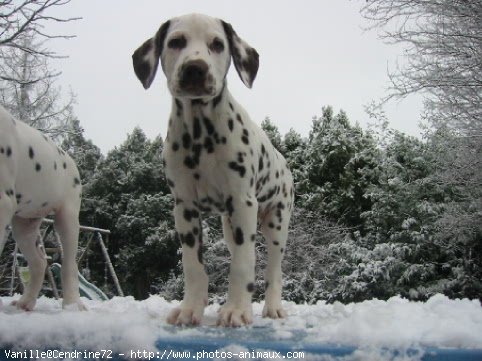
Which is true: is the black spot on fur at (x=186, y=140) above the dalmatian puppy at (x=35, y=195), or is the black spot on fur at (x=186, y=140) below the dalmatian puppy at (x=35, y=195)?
→ above

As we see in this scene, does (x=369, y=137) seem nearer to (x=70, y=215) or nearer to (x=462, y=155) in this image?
(x=462, y=155)

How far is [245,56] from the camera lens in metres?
2.64

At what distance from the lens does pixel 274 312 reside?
9.79 ft

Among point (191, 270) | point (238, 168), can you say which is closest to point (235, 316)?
point (191, 270)

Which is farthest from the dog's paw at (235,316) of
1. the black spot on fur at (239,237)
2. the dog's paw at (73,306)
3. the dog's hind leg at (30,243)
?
the dog's hind leg at (30,243)

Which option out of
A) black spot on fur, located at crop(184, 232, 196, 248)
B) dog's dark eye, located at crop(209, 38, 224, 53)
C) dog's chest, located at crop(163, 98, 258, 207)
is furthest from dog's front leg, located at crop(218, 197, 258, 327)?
dog's dark eye, located at crop(209, 38, 224, 53)

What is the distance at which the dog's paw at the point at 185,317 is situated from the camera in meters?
2.37

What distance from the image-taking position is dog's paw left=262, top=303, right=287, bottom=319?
117 inches

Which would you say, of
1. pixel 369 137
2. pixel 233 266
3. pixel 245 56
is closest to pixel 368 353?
pixel 233 266

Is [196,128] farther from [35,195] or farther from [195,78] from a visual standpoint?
[35,195]

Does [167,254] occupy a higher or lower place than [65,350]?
higher

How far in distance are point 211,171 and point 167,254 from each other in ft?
40.5

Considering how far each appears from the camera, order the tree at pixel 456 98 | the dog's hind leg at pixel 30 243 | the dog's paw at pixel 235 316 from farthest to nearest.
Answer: the tree at pixel 456 98 < the dog's hind leg at pixel 30 243 < the dog's paw at pixel 235 316

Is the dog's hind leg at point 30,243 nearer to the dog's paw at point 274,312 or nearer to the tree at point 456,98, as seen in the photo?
the dog's paw at point 274,312
